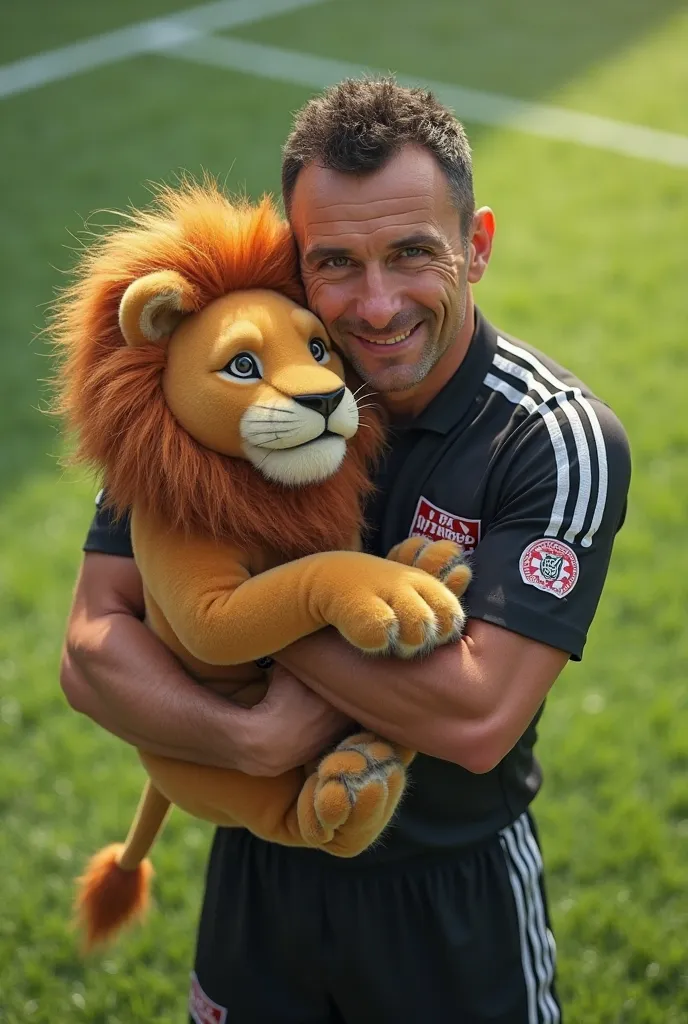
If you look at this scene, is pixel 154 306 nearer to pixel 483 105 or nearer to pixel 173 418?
pixel 173 418

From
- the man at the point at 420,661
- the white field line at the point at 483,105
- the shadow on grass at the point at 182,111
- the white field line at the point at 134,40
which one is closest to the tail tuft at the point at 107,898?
the man at the point at 420,661

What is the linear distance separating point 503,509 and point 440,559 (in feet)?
0.61

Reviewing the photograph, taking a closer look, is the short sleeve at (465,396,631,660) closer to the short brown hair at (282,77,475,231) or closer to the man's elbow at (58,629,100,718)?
the short brown hair at (282,77,475,231)

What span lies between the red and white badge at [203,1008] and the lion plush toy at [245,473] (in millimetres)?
605

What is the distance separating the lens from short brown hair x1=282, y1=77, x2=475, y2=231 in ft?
6.98

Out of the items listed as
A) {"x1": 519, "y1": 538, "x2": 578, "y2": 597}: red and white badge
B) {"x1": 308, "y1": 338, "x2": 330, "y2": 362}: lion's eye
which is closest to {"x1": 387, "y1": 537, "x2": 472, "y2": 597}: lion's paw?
{"x1": 519, "y1": 538, "x2": 578, "y2": 597}: red and white badge

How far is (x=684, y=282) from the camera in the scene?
272 inches

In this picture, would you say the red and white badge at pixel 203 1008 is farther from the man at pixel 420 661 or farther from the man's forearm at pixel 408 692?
the man's forearm at pixel 408 692

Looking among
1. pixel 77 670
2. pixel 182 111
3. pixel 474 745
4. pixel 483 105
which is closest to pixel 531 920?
pixel 474 745

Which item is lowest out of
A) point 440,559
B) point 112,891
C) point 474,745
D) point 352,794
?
point 112,891

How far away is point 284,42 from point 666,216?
482 centimetres

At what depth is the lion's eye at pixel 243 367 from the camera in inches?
79.5

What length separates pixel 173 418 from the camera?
2045mm

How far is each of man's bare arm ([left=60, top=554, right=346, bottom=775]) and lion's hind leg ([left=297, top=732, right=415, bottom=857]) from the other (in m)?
0.09
